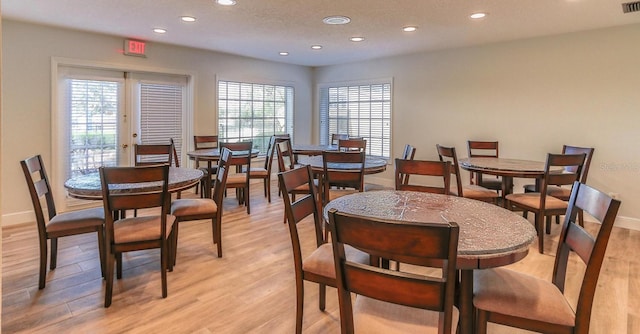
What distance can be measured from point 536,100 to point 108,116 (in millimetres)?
5604

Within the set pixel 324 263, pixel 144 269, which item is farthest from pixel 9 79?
pixel 324 263

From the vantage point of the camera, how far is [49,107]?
446 centimetres

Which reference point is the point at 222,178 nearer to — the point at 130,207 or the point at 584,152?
the point at 130,207

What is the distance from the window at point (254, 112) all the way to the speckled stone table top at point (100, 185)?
11.1ft

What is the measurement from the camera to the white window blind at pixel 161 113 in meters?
5.31

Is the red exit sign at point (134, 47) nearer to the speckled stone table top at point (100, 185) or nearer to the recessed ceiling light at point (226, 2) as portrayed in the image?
the recessed ceiling light at point (226, 2)

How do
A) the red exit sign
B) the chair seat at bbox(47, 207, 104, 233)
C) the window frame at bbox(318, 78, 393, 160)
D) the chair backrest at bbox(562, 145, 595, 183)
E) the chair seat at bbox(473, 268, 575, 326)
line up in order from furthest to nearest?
the window frame at bbox(318, 78, 393, 160), the red exit sign, the chair backrest at bbox(562, 145, 595, 183), the chair seat at bbox(47, 207, 104, 233), the chair seat at bbox(473, 268, 575, 326)

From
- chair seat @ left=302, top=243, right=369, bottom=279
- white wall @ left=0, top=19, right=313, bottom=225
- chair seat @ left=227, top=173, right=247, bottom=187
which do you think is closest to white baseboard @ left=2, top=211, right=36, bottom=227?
white wall @ left=0, top=19, right=313, bottom=225

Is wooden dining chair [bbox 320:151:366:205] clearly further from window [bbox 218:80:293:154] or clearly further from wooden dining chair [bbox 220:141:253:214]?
window [bbox 218:80:293:154]

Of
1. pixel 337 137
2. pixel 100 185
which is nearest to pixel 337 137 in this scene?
pixel 337 137

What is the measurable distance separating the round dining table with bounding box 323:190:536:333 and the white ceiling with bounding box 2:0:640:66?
2054 millimetres

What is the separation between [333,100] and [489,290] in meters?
6.03

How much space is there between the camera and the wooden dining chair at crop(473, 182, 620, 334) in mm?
1399

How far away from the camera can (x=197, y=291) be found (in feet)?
8.63
